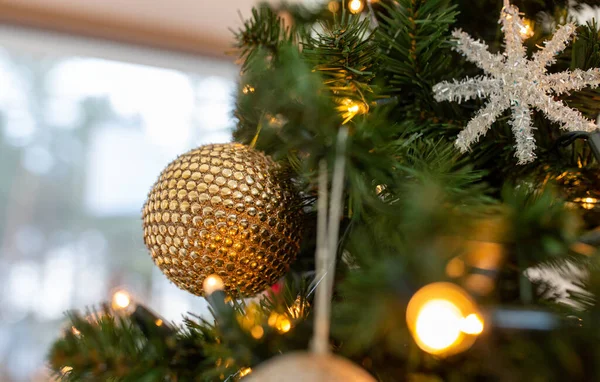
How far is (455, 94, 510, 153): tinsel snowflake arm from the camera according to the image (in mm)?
299

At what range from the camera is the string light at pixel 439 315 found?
16 centimetres

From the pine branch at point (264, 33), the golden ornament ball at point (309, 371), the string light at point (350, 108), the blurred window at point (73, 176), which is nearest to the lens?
the golden ornament ball at point (309, 371)

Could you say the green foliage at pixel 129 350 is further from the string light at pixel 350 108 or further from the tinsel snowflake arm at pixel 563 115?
the tinsel snowflake arm at pixel 563 115

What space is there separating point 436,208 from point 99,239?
1.19m

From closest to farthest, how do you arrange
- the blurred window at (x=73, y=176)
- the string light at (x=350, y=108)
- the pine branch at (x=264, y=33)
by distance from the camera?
the string light at (x=350, y=108), the pine branch at (x=264, y=33), the blurred window at (x=73, y=176)

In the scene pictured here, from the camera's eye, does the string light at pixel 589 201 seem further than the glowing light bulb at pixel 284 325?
Yes

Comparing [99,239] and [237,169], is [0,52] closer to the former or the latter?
[99,239]

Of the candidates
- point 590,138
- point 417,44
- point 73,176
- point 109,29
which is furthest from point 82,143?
point 590,138

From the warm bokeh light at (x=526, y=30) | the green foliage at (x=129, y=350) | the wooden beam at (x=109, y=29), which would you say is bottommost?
the green foliage at (x=129, y=350)

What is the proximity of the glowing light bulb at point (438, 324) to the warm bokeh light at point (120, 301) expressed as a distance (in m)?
0.20

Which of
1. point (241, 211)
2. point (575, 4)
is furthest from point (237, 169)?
point (575, 4)

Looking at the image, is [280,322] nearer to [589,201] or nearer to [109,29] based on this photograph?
[589,201]

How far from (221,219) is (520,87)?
219 mm

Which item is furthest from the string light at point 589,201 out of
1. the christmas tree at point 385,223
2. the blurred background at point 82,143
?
the blurred background at point 82,143
